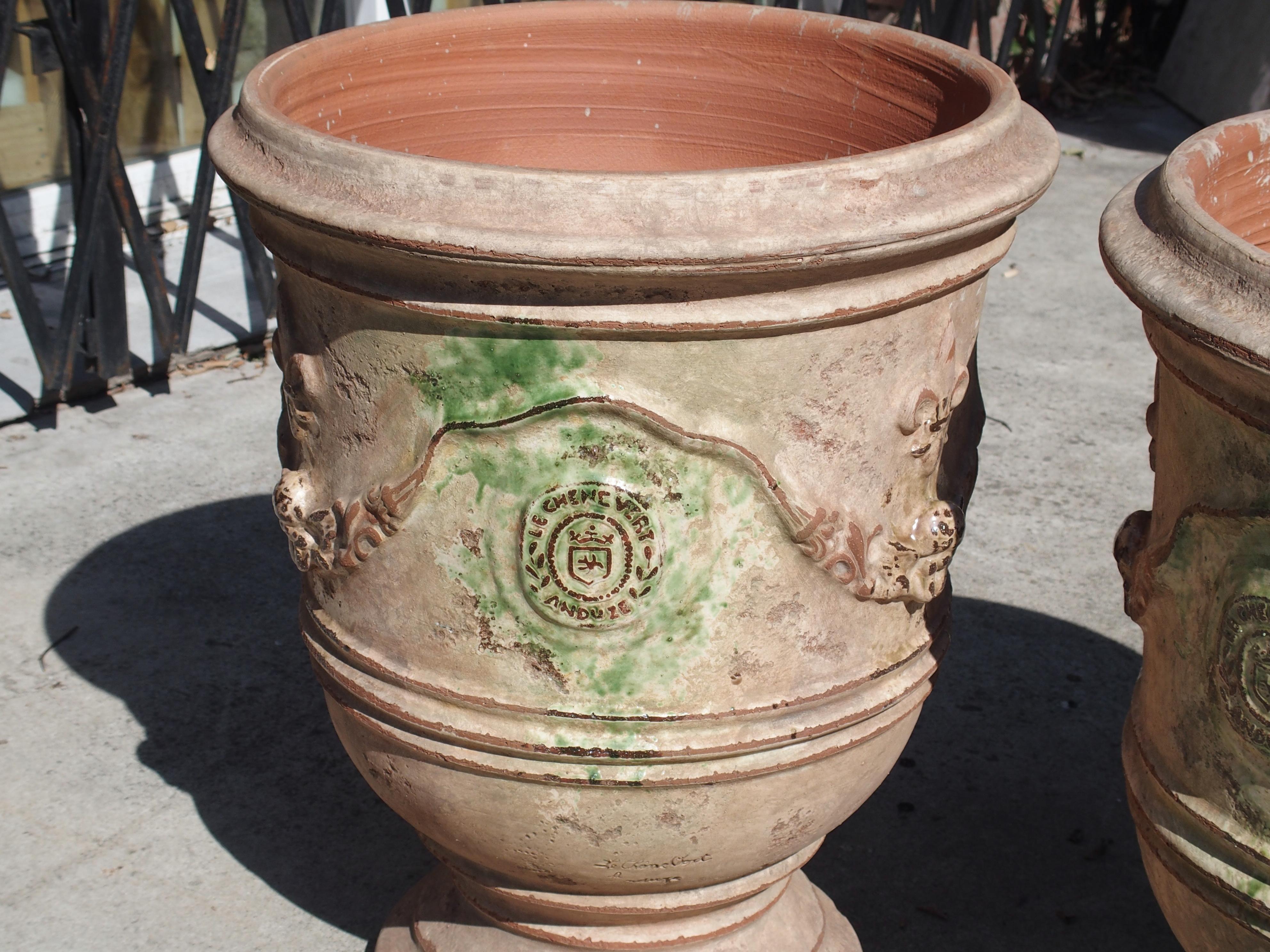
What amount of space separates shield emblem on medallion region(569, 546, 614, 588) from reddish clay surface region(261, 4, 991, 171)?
813 mm

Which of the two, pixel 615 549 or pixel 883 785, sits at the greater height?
pixel 615 549

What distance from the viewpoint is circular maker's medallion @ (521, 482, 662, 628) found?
1.52m

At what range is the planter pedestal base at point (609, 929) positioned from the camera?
77.8 inches

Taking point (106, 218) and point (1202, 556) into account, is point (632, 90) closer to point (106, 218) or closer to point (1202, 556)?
point (1202, 556)

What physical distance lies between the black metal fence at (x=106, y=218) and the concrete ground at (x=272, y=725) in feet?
0.58

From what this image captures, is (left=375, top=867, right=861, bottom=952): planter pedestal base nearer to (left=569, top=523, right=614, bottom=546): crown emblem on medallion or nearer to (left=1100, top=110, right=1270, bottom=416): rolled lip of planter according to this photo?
(left=569, top=523, right=614, bottom=546): crown emblem on medallion

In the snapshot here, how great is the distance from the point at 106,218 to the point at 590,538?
9.08 ft

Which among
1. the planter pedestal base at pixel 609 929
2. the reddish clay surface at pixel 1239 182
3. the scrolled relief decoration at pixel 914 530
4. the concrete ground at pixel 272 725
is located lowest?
the concrete ground at pixel 272 725

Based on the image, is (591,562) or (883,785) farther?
(883,785)

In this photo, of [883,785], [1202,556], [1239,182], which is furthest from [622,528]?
[883,785]

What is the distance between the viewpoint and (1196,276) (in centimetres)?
143

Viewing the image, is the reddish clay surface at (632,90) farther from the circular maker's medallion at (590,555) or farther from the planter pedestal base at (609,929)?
the planter pedestal base at (609,929)

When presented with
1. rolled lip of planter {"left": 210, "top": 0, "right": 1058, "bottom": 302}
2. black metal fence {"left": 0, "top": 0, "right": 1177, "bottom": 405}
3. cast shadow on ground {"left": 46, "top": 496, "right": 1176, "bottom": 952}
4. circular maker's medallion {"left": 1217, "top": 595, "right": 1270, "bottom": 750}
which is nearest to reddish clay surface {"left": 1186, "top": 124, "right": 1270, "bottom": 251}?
rolled lip of planter {"left": 210, "top": 0, "right": 1058, "bottom": 302}

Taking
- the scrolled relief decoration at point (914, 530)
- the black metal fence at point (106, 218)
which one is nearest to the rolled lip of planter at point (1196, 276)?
the scrolled relief decoration at point (914, 530)
